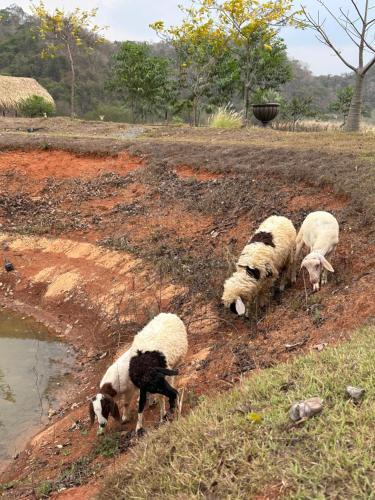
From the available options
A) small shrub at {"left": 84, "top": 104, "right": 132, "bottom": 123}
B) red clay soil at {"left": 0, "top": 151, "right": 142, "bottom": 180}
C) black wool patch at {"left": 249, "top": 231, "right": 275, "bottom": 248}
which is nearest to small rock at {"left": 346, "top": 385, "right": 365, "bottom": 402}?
black wool patch at {"left": 249, "top": 231, "right": 275, "bottom": 248}

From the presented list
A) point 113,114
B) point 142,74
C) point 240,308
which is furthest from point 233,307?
point 113,114

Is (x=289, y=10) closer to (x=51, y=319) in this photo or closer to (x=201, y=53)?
(x=201, y=53)

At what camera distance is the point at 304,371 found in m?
4.22

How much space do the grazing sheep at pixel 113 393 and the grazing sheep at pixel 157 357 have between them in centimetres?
32

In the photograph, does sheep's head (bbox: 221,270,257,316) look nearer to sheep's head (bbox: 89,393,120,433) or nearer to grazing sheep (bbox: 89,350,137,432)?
grazing sheep (bbox: 89,350,137,432)

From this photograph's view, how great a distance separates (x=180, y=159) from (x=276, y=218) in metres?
6.25

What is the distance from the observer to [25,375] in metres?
8.05

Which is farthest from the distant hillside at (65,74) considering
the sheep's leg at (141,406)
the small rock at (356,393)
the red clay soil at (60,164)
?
the small rock at (356,393)

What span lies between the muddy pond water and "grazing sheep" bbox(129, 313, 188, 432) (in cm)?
216

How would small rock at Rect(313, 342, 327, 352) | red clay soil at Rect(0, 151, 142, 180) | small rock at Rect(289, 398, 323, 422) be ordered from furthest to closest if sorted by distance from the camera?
red clay soil at Rect(0, 151, 142, 180) → small rock at Rect(313, 342, 327, 352) → small rock at Rect(289, 398, 323, 422)

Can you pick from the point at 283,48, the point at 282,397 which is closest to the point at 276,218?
the point at 282,397

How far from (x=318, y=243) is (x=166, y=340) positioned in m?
2.84

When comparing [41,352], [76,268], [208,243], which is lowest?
[41,352]

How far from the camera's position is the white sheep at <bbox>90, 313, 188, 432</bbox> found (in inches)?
204
